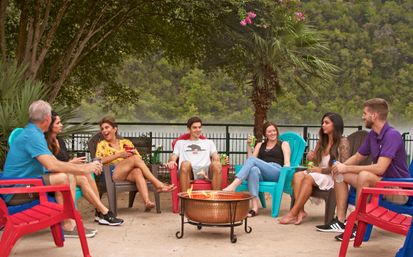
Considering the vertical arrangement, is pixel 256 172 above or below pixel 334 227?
above

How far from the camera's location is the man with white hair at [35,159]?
13.5 feet

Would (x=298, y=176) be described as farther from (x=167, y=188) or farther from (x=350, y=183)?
(x=167, y=188)

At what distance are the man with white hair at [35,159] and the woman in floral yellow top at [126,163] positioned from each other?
138 centimetres

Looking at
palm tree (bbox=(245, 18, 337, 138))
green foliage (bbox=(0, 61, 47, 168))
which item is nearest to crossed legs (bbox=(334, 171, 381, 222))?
green foliage (bbox=(0, 61, 47, 168))

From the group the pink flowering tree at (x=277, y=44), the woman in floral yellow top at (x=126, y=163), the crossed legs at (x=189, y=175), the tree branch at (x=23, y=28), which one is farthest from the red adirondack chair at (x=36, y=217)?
the tree branch at (x=23, y=28)

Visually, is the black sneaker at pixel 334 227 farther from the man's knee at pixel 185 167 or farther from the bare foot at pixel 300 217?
the man's knee at pixel 185 167

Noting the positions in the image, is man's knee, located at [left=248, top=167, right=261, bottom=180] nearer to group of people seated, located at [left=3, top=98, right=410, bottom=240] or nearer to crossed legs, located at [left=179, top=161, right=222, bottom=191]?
group of people seated, located at [left=3, top=98, right=410, bottom=240]

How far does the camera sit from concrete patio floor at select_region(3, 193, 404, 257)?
4.23 metres

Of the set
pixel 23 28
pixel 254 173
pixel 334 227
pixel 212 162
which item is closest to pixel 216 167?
pixel 212 162

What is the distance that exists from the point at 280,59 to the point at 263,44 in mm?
413

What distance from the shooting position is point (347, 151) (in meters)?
5.36

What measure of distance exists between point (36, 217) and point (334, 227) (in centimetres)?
248

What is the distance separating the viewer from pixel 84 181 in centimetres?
496

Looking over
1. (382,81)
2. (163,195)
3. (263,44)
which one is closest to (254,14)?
(263,44)
